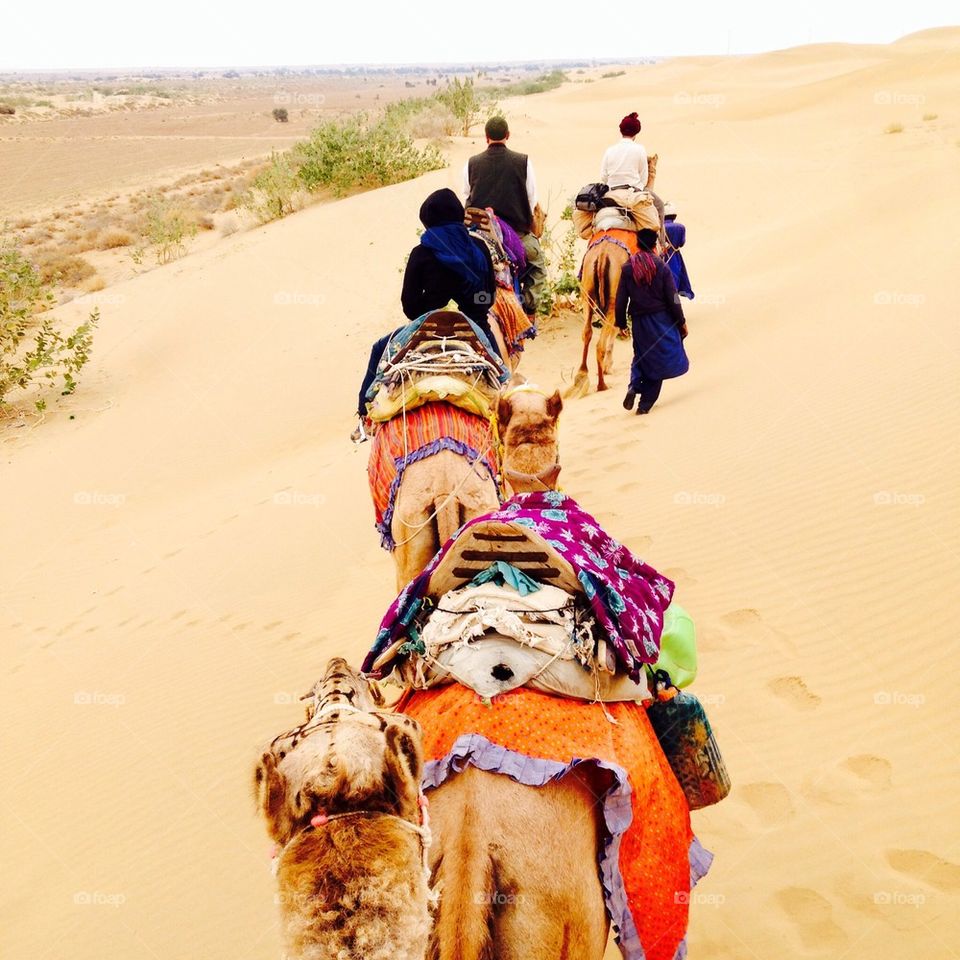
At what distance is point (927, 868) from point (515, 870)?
2293 mm

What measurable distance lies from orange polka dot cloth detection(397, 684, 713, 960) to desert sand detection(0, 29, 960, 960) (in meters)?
0.61

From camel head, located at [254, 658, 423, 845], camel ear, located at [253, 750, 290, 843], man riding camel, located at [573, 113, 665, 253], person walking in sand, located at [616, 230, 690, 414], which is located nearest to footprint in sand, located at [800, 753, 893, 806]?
camel head, located at [254, 658, 423, 845]

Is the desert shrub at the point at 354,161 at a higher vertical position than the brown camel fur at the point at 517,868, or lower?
lower

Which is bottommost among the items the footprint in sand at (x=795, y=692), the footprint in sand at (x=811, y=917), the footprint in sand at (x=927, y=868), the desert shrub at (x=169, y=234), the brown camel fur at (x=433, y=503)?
the desert shrub at (x=169, y=234)

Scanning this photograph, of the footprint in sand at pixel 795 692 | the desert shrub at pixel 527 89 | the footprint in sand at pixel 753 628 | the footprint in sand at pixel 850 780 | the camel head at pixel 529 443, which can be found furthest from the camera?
the desert shrub at pixel 527 89

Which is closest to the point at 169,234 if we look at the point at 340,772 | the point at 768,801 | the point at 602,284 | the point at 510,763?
the point at 602,284

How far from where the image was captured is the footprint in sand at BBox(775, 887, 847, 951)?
310 centimetres

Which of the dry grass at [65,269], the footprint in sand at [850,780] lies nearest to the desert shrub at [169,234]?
the dry grass at [65,269]

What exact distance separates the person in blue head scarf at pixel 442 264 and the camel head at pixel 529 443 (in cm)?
223

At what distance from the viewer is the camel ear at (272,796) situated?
147 centimetres

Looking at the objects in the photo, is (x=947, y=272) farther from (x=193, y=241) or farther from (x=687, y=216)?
(x=193, y=241)

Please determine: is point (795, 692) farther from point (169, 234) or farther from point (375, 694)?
point (169, 234)

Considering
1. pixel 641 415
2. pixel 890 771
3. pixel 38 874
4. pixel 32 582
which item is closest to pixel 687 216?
pixel 641 415

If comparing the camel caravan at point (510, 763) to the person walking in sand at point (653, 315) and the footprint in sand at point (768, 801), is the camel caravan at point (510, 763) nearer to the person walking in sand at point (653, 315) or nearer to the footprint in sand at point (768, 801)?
the footprint in sand at point (768, 801)
